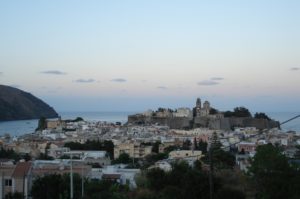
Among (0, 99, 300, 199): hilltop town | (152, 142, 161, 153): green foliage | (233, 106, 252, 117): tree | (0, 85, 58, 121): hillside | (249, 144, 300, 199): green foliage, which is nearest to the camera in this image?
(249, 144, 300, 199): green foliage

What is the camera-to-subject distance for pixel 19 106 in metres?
132

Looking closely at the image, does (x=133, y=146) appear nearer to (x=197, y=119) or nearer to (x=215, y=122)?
(x=215, y=122)

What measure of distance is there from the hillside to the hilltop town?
37.7m

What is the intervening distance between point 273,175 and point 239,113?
7922 centimetres

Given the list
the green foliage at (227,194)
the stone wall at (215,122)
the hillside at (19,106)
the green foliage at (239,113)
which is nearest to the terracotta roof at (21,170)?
the green foliage at (227,194)

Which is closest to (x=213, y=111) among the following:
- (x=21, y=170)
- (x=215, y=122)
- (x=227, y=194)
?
(x=215, y=122)

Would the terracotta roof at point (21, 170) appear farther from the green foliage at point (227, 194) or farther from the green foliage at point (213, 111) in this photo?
the green foliage at point (213, 111)

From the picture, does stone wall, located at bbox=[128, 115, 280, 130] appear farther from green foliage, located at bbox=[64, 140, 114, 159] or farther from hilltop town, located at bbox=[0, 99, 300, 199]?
green foliage, located at bbox=[64, 140, 114, 159]

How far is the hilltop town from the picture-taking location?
69.5 feet

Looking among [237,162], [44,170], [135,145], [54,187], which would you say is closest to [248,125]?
[135,145]

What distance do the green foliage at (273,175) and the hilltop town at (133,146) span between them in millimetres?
1789

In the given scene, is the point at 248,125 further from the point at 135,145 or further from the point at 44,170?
the point at 44,170

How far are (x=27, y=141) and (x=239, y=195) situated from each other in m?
46.6

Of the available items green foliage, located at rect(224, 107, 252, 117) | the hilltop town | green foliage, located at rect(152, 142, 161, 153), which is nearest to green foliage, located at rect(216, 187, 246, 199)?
the hilltop town
